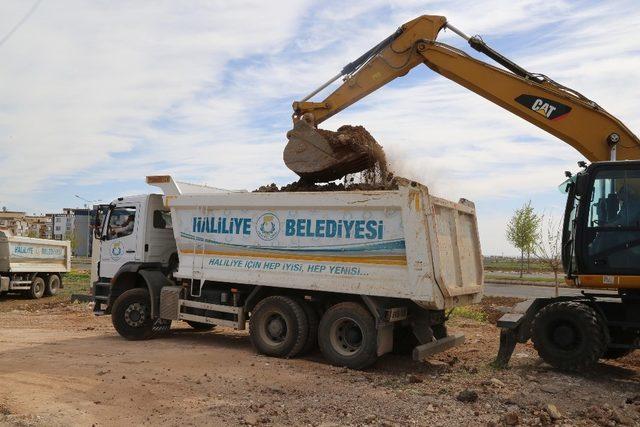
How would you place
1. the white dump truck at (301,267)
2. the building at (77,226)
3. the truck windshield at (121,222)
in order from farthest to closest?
the building at (77,226)
the truck windshield at (121,222)
the white dump truck at (301,267)

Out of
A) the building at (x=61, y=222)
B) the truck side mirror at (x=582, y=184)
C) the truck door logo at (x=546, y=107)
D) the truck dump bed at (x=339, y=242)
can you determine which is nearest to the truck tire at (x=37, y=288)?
the truck dump bed at (x=339, y=242)

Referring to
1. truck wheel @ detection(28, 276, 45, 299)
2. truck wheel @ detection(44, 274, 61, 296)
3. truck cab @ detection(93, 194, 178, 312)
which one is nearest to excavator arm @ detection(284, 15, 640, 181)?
truck cab @ detection(93, 194, 178, 312)

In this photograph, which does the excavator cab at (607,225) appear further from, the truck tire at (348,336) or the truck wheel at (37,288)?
the truck wheel at (37,288)

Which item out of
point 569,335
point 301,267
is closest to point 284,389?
point 301,267

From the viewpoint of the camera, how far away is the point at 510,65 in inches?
385

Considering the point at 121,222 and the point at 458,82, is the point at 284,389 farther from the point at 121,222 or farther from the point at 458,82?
the point at 121,222

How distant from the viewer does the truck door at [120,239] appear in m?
11.6

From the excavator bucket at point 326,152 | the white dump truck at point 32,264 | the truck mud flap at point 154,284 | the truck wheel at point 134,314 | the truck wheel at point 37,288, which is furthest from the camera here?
the truck wheel at point 37,288

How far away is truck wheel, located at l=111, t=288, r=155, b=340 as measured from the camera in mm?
11117

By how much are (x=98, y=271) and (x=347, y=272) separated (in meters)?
6.01

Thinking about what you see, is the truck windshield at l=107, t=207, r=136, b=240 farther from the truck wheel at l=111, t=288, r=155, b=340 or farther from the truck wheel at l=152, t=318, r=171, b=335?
the truck wheel at l=152, t=318, r=171, b=335

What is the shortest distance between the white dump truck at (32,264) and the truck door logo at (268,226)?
47.5 ft

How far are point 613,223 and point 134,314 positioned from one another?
8162 millimetres

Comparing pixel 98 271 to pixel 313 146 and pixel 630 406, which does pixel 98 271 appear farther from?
pixel 630 406
